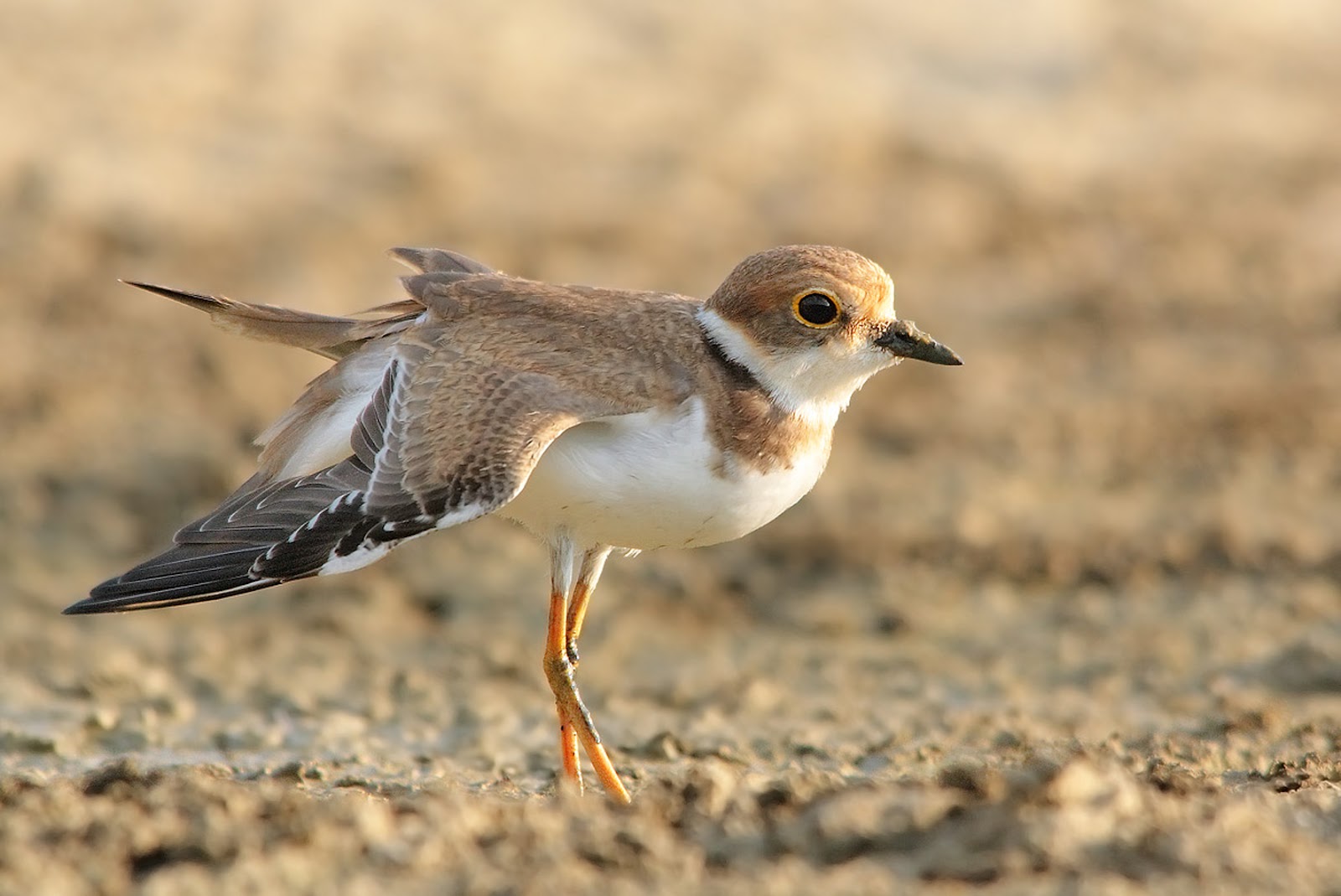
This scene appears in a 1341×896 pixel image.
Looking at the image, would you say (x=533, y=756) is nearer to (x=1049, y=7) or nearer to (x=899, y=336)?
(x=899, y=336)

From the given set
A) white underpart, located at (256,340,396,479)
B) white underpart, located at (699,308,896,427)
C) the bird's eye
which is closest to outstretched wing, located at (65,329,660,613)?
white underpart, located at (256,340,396,479)

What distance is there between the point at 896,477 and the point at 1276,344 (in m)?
2.99

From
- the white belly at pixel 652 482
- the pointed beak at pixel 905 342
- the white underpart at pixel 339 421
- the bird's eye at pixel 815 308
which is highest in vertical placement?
the bird's eye at pixel 815 308

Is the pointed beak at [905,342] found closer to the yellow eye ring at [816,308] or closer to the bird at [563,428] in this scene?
the bird at [563,428]

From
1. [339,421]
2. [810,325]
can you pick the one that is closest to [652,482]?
[810,325]

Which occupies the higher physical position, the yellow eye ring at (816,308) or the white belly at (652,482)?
the yellow eye ring at (816,308)

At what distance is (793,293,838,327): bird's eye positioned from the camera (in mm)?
6203

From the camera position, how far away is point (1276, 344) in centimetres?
1134

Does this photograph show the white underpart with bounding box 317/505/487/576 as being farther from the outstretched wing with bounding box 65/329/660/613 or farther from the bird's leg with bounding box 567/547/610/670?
the bird's leg with bounding box 567/547/610/670

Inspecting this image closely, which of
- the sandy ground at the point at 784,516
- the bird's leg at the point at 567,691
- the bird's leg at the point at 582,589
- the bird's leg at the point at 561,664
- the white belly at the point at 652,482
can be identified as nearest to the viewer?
the sandy ground at the point at 784,516

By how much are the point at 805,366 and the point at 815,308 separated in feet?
0.67

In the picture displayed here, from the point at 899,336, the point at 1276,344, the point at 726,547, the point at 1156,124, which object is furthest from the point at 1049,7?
the point at 899,336

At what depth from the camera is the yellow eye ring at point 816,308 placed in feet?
20.4

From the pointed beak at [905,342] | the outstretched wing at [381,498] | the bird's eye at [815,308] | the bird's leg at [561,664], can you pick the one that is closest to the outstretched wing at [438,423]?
the outstretched wing at [381,498]
